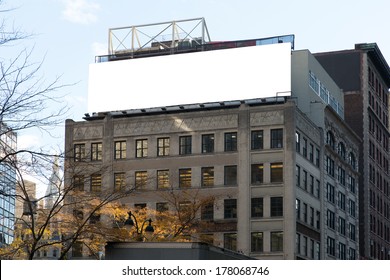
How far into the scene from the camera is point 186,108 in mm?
82500

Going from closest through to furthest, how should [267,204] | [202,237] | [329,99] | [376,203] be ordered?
[202,237] → [267,204] → [329,99] → [376,203]

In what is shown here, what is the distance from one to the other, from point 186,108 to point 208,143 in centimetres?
697

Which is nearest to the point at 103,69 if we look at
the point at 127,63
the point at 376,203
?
the point at 127,63

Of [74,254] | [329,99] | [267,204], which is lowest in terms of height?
[74,254]

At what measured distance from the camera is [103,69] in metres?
90.6

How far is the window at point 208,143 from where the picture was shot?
76688 mm

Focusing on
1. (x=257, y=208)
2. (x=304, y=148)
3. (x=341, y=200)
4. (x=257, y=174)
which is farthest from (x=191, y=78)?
(x=341, y=200)

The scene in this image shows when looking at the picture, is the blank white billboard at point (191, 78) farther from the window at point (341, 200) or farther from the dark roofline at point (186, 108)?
the window at point (341, 200)

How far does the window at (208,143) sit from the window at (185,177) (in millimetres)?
2533

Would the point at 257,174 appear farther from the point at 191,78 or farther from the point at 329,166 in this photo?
the point at 191,78
